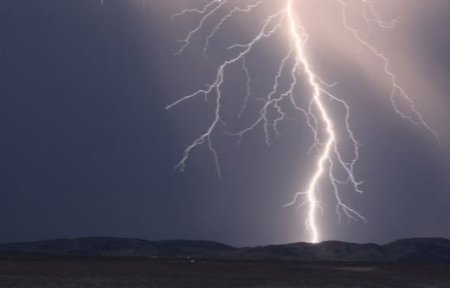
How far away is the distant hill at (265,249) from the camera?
4284 cm

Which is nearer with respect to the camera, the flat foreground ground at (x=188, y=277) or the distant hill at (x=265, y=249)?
the flat foreground ground at (x=188, y=277)

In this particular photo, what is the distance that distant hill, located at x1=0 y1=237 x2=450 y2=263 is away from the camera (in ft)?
141

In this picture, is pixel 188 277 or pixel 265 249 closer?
pixel 188 277

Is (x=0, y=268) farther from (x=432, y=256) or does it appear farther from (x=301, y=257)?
(x=432, y=256)

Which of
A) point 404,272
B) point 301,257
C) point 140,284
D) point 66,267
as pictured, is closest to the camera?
point 140,284

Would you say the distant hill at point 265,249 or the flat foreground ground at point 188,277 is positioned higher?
the distant hill at point 265,249

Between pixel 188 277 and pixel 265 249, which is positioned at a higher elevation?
pixel 265 249

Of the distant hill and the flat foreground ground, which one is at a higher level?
the distant hill

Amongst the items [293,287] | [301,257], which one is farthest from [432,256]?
[293,287]

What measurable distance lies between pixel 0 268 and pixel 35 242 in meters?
29.4

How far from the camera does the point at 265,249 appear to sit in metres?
44.8

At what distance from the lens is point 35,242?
48844 mm

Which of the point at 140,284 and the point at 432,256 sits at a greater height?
the point at 432,256

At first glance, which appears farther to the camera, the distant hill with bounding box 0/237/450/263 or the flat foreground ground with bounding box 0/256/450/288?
the distant hill with bounding box 0/237/450/263
